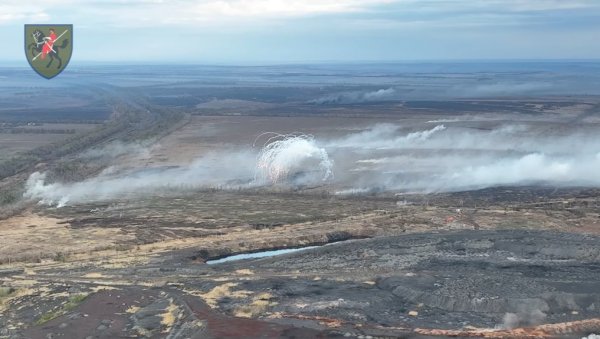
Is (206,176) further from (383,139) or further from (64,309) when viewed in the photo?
(64,309)

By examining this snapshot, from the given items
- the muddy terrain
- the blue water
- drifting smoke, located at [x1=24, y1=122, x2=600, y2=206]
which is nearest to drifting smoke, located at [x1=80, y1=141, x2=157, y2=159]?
the muddy terrain

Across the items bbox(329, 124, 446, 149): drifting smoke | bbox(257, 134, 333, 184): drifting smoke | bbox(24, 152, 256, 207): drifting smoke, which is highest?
bbox(329, 124, 446, 149): drifting smoke

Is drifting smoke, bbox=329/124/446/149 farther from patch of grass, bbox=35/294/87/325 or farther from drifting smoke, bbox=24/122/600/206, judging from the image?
patch of grass, bbox=35/294/87/325

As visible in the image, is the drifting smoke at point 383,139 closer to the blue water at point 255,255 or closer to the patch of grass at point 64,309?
the blue water at point 255,255

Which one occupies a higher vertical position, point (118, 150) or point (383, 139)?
point (383, 139)

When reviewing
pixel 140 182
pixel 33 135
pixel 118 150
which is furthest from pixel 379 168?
pixel 33 135

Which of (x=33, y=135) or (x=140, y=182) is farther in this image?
(x=33, y=135)

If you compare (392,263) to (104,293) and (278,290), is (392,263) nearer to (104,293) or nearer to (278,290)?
(278,290)

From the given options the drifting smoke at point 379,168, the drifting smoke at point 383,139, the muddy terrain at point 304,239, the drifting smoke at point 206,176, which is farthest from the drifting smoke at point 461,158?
the drifting smoke at point 206,176
